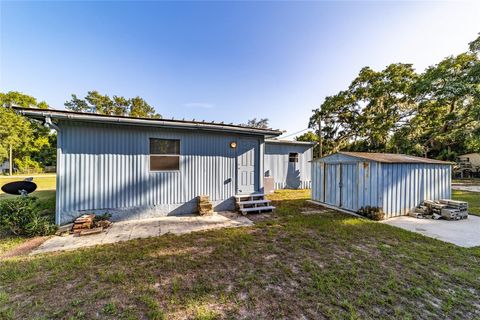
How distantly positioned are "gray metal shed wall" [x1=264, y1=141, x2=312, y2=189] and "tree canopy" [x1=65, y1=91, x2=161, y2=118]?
91.2 ft

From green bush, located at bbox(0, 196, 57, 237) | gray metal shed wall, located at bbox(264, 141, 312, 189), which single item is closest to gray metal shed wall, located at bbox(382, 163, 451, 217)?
gray metal shed wall, located at bbox(264, 141, 312, 189)

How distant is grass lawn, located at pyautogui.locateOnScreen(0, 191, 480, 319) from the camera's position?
2.06 m

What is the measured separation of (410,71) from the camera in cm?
1647

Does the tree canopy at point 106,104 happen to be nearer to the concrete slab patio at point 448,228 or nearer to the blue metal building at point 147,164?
the blue metal building at point 147,164

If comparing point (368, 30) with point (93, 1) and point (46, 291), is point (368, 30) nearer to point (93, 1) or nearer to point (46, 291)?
point (93, 1)

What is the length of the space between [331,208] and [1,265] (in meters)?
8.42

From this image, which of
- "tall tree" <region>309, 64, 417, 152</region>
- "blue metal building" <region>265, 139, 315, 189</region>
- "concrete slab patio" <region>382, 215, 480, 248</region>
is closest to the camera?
"concrete slab patio" <region>382, 215, 480, 248</region>

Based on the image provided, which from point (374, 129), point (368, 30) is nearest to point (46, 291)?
point (368, 30)

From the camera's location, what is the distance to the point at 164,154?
5.75 m

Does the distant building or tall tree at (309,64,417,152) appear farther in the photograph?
the distant building

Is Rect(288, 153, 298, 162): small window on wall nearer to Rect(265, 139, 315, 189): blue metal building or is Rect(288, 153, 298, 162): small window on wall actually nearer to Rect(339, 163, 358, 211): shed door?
Rect(265, 139, 315, 189): blue metal building

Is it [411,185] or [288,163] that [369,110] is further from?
[411,185]

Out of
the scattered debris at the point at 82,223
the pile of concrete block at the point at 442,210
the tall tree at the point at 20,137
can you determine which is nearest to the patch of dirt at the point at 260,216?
the scattered debris at the point at 82,223

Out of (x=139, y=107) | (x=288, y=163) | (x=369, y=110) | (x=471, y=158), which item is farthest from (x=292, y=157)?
(x=139, y=107)
